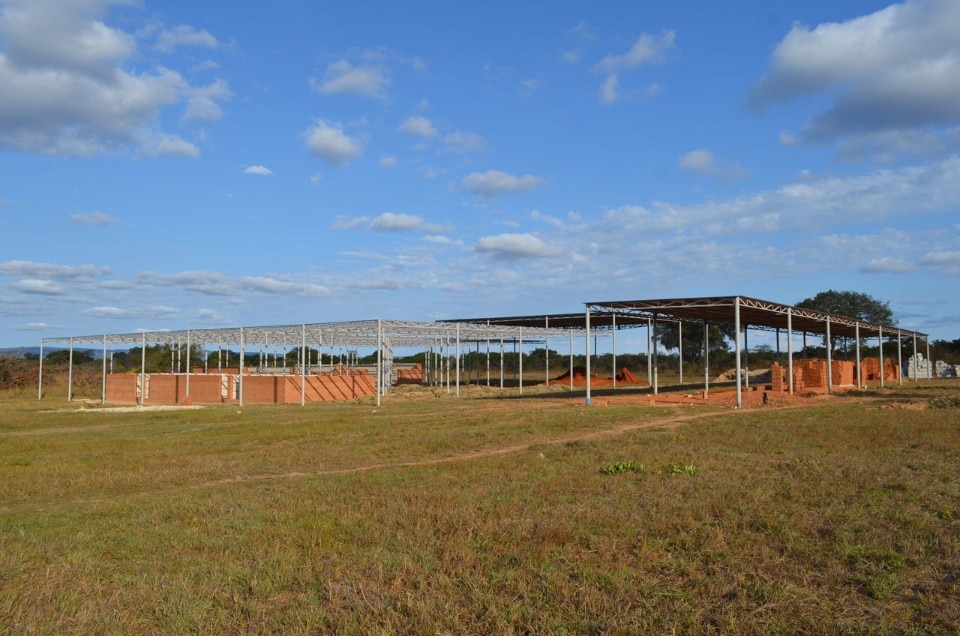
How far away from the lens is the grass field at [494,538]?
4930 millimetres

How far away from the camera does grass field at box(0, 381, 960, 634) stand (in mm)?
4930

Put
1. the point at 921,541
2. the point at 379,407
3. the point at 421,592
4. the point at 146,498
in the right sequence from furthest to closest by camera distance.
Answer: the point at 379,407
the point at 146,498
the point at 921,541
the point at 421,592

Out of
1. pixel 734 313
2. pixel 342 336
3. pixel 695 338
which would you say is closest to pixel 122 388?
pixel 342 336

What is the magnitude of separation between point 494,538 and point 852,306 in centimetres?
7511

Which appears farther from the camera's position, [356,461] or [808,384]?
[808,384]

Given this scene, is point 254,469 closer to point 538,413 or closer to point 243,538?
point 243,538

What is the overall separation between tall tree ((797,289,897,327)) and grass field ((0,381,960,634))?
63.3 meters

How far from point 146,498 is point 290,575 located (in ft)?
15.6

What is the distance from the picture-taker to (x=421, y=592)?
5.36 metres

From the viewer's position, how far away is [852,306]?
238ft

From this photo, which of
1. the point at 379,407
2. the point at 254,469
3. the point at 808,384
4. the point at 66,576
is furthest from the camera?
the point at 808,384

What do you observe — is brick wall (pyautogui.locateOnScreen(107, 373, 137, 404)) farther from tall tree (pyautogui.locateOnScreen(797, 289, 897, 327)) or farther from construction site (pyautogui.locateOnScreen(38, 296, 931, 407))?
tall tree (pyautogui.locateOnScreen(797, 289, 897, 327))

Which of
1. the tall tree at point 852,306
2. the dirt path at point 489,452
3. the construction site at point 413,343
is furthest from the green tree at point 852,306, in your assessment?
the dirt path at point 489,452

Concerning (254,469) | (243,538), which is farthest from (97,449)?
(243,538)
